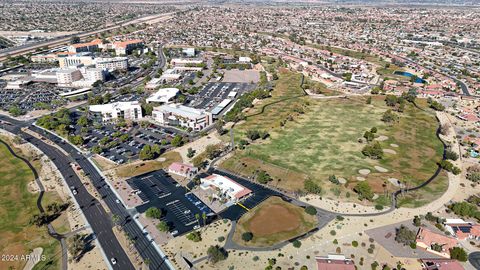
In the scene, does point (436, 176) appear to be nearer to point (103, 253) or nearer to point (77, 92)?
point (103, 253)

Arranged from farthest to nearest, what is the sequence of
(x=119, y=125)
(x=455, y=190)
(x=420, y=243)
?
(x=119, y=125) → (x=455, y=190) → (x=420, y=243)

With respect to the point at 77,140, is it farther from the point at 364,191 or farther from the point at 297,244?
the point at 364,191

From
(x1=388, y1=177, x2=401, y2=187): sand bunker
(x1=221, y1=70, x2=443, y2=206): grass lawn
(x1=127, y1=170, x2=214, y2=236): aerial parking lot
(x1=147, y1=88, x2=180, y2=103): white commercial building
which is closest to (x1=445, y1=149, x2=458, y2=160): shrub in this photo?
(x1=221, y1=70, x2=443, y2=206): grass lawn

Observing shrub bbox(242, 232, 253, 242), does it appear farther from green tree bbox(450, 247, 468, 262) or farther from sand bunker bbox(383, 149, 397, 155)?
sand bunker bbox(383, 149, 397, 155)

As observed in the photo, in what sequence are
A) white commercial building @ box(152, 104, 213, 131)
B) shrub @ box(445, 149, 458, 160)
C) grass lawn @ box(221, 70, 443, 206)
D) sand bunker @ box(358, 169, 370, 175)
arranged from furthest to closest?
white commercial building @ box(152, 104, 213, 131) < shrub @ box(445, 149, 458, 160) < sand bunker @ box(358, 169, 370, 175) < grass lawn @ box(221, 70, 443, 206)

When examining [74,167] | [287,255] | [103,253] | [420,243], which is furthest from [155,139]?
[420,243]

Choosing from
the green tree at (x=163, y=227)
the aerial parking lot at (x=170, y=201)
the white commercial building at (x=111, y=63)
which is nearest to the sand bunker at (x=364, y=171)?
the aerial parking lot at (x=170, y=201)
